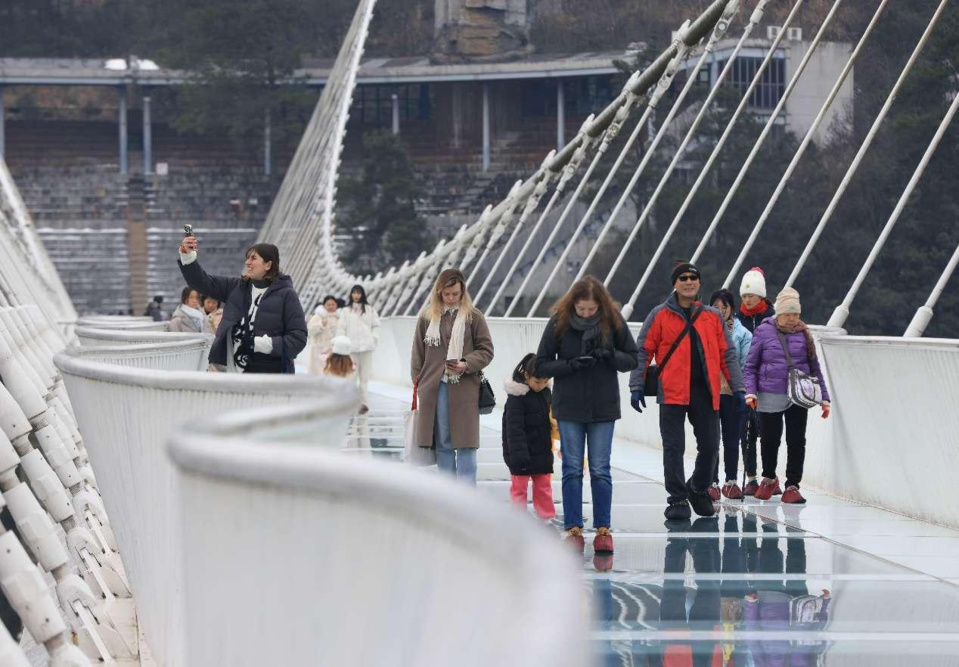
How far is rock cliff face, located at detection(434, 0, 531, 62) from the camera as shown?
7356 centimetres

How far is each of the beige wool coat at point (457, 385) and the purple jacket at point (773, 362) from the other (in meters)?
1.63

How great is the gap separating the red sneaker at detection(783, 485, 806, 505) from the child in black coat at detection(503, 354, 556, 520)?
157 centimetres

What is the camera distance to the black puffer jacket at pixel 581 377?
694 cm

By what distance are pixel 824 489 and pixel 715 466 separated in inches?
46.3

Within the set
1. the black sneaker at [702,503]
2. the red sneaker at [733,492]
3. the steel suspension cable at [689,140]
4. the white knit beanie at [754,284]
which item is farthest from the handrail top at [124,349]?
the steel suspension cable at [689,140]

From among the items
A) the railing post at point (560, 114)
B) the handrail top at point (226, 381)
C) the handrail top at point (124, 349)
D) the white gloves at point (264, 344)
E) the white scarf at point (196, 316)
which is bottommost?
the white scarf at point (196, 316)

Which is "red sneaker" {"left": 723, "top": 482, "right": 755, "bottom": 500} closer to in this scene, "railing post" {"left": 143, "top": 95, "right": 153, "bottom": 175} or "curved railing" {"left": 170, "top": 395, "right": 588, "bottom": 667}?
"curved railing" {"left": 170, "top": 395, "right": 588, "bottom": 667}

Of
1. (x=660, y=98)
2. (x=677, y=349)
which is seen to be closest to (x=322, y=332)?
(x=660, y=98)

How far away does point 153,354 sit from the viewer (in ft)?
20.6

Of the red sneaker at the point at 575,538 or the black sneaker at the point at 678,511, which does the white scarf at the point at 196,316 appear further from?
the red sneaker at the point at 575,538

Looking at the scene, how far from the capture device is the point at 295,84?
69188 millimetres

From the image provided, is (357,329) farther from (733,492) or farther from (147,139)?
(147,139)

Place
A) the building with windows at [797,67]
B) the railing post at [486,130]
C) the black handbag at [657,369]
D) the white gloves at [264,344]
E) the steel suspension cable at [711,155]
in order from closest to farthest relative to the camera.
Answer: the white gloves at [264,344], the black handbag at [657,369], the steel suspension cable at [711,155], the building with windows at [797,67], the railing post at [486,130]

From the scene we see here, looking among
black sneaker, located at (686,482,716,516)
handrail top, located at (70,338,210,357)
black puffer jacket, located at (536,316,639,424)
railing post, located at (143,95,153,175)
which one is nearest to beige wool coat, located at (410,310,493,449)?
black puffer jacket, located at (536,316,639,424)
